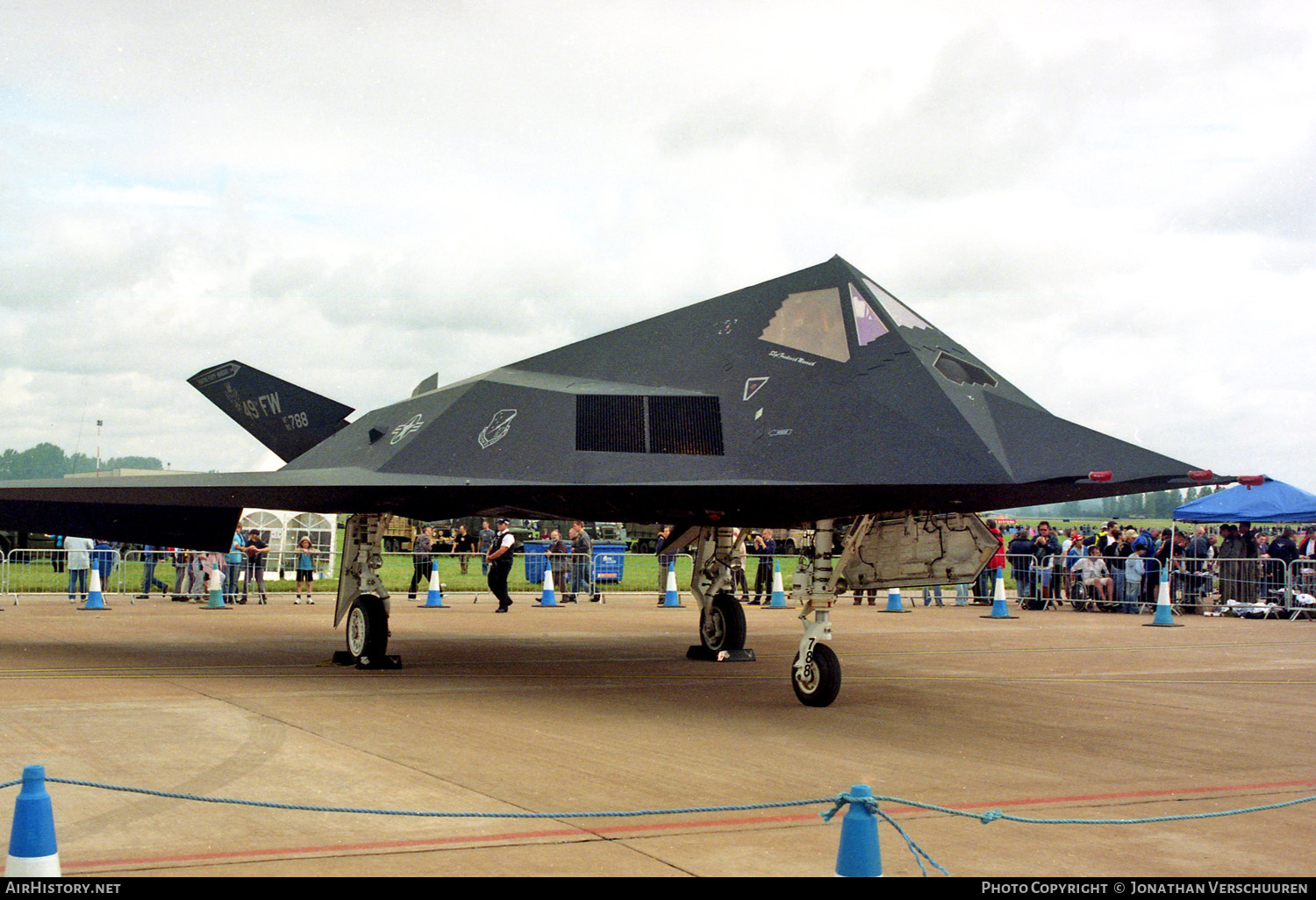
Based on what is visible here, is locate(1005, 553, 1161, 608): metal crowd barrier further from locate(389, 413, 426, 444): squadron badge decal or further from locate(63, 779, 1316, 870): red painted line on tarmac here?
locate(63, 779, 1316, 870): red painted line on tarmac

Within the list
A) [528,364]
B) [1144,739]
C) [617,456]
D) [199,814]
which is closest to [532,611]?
[528,364]

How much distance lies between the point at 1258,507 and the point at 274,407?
71.9ft

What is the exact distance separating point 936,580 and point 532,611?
15217 mm

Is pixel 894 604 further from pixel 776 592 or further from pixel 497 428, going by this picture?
pixel 497 428

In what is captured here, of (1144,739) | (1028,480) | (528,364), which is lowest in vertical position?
(1144,739)

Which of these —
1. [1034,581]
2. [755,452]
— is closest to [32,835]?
[755,452]

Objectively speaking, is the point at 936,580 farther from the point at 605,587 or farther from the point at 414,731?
the point at 605,587

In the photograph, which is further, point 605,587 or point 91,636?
point 605,587

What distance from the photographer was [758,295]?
10930 mm

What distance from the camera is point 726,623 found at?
48.0 ft

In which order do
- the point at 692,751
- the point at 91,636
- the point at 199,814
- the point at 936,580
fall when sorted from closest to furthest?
the point at 199,814, the point at 692,751, the point at 936,580, the point at 91,636

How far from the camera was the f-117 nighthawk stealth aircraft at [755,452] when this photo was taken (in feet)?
30.0

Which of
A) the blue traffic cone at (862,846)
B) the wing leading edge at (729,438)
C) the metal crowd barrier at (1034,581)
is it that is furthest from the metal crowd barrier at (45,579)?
the blue traffic cone at (862,846)

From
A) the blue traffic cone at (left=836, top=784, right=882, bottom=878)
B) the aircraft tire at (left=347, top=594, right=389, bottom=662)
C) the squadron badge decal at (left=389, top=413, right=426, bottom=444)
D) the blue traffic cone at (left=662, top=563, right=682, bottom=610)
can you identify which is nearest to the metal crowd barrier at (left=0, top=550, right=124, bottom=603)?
the blue traffic cone at (left=662, top=563, right=682, bottom=610)
